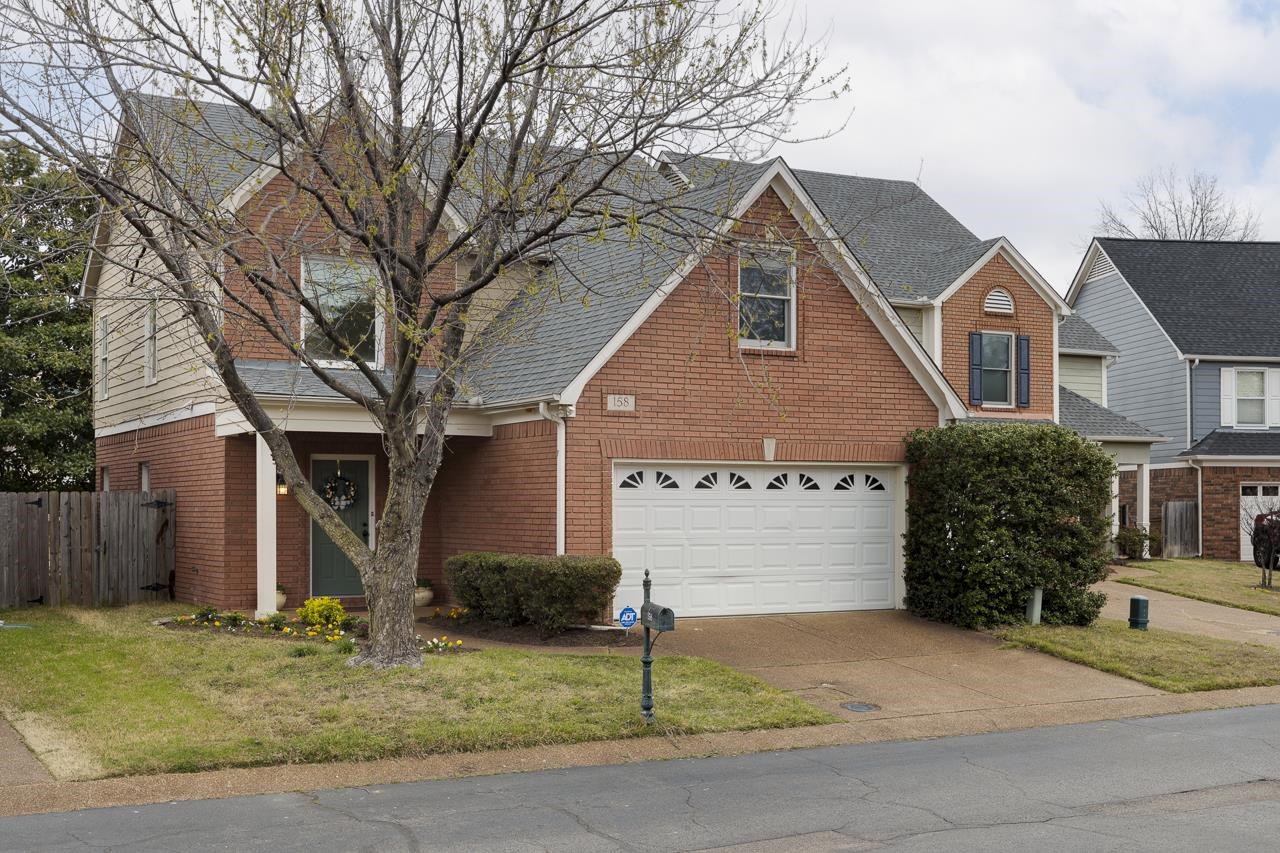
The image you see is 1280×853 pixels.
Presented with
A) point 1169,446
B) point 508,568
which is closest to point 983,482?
point 508,568

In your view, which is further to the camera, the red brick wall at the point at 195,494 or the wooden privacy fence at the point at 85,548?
the wooden privacy fence at the point at 85,548

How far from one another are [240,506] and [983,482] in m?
10.1

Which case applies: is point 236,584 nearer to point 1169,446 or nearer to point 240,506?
point 240,506

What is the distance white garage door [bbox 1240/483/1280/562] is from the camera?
97.5ft

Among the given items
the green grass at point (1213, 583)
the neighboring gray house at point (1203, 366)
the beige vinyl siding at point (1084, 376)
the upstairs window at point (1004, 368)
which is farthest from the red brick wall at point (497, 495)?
the neighboring gray house at point (1203, 366)

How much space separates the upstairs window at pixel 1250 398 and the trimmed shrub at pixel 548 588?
22.4 m

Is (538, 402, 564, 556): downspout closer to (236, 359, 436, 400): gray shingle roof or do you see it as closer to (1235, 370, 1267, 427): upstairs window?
(236, 359, 436, 400): gray shingle roof

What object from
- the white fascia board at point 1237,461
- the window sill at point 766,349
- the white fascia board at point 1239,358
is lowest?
the white fascia board at point 1237,461

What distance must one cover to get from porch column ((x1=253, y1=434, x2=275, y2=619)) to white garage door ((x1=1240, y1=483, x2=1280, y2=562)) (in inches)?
916

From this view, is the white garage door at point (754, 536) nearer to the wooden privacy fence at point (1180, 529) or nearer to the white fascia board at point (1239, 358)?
the wooden privacy fence at point (1180, 529)

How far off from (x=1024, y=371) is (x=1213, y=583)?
5.31 meters

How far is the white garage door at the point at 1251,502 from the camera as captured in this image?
29719 millimetres

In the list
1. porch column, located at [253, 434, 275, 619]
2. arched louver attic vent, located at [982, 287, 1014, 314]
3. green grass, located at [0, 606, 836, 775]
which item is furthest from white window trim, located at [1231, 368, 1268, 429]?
porch column, located at [253, 434, 275, 619]

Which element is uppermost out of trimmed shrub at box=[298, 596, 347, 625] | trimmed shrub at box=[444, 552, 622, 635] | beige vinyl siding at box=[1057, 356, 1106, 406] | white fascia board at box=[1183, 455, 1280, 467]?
beige vinyl siding at box=[1057, 356, 1106, 406]
